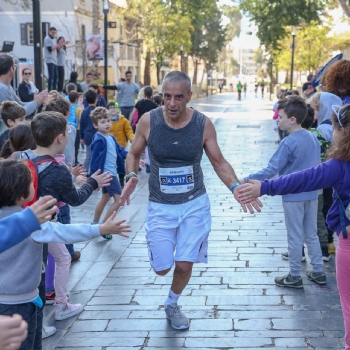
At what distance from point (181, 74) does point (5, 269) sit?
7.33 feet

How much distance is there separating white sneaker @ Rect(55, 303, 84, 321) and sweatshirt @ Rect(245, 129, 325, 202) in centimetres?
208

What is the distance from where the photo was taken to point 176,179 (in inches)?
193

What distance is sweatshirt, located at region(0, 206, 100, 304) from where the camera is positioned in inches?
129

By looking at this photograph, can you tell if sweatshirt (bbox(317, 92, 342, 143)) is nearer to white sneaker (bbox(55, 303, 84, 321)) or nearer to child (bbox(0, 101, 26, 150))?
child (bbox(0, 101, 26, 150))

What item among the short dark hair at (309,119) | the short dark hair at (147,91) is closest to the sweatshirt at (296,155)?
the short dark hair at (309,119)

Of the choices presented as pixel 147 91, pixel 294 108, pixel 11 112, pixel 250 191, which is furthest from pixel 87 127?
pixel 250 191

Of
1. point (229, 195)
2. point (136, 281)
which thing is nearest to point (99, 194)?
point (229, 195)

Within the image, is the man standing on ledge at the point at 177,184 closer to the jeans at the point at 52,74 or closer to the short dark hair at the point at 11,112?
→ the short dark hair at the point at 11,112

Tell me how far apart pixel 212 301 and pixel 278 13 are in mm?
25840

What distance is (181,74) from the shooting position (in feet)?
16.3

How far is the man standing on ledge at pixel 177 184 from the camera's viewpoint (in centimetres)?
488

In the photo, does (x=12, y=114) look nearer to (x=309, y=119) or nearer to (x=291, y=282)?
(x=309, y=119)

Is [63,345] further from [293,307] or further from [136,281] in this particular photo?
[293,307]

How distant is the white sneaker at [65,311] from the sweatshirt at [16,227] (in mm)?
2860
